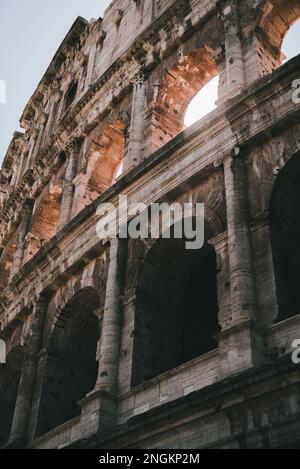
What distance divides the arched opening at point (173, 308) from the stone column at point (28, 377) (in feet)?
10.7

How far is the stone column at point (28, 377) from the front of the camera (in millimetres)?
12117

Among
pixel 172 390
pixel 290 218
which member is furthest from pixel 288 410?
pixel 290 218

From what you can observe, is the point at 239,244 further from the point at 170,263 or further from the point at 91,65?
the point at 91,65

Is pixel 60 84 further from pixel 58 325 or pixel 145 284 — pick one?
pixel 145 284

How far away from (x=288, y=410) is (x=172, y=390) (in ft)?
7.49

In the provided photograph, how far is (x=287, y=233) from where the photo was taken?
377 inches

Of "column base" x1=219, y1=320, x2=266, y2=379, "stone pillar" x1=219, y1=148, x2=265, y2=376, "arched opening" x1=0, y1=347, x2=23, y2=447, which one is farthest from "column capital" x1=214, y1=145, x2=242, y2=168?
"arched opening" x1=0, y1=347, x2=23, y2=447

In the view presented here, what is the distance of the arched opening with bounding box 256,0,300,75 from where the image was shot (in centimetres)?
1223

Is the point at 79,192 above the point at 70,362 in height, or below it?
above

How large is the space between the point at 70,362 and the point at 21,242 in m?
6.07

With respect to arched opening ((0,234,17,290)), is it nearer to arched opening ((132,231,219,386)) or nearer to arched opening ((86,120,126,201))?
arched opening ((86,120,126,201))

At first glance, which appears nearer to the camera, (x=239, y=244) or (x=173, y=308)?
(x=239, y=244)

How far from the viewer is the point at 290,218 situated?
9773 millimetres

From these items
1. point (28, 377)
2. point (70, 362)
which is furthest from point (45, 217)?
point (28, 377)
